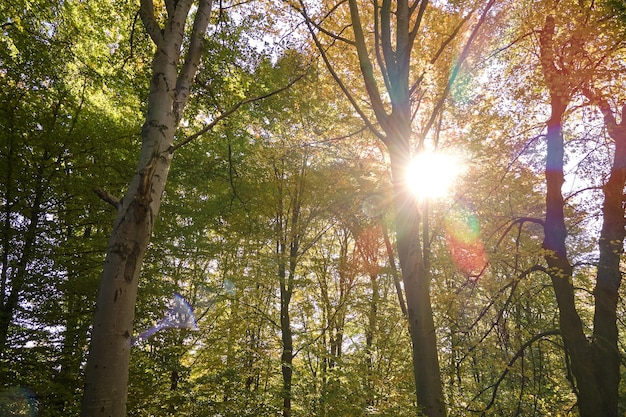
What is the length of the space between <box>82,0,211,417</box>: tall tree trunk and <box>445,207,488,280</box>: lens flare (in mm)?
6977

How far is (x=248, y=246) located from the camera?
9.74 metres

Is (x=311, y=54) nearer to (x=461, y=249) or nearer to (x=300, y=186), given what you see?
(x=300, y=186)

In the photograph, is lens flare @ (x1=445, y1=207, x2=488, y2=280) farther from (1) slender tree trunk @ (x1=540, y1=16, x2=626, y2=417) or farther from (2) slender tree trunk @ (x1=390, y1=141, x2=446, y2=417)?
(2) slender tree trunk @ (x1=390, y1=141, x2=446, y2=417)

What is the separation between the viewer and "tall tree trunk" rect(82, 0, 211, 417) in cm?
199

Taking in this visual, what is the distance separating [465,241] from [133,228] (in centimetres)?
925

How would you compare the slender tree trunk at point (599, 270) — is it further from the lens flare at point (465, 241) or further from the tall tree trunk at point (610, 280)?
the lens flare at point (465, 241)

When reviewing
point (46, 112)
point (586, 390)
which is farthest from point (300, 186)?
point (586, 390)

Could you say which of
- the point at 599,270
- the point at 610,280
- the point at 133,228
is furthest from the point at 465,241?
the point at 133,228

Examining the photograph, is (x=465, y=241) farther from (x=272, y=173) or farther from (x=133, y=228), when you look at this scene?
(x=133, y=228)

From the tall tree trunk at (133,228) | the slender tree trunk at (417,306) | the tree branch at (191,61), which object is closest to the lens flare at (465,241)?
the slender tree trunk at (417,306)

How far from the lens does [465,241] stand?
980cm

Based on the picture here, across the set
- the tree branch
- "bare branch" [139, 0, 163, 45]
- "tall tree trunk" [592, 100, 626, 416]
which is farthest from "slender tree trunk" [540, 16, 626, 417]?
"bare branch" [139, 0, 163, 45]

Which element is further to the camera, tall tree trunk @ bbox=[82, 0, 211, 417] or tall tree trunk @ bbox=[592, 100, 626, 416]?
tall tree trunk @ bbox=[592, 100, 626, 416]

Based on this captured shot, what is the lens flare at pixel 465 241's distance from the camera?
8.71 meters
